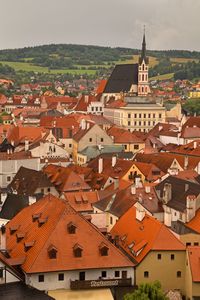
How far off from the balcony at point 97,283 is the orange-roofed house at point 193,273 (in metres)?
4.32

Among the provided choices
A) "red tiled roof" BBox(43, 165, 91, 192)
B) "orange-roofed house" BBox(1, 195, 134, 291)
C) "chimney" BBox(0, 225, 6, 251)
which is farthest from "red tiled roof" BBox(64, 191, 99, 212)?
"chimney" BBox(0, 225, 6, 251)

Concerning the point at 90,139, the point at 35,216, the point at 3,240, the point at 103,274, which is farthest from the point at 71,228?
the point at 90,139

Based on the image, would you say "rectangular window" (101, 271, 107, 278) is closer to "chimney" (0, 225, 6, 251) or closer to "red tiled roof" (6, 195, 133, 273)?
"red tiled roof" (6, 195, 133, 273)

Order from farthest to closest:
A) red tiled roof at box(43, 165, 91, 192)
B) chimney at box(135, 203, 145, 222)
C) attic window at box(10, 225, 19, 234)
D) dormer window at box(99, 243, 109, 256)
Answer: red tiled roof at box(43, 165, 91, 192) < chimney at box(135, 203, 145, 222) < attic window at box(10, 225, 19, 234) < dormer window at box(99, 243, 109, 256)

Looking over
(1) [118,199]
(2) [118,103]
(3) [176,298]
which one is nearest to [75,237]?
(3) [176,298]

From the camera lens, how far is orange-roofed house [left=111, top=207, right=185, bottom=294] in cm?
4369

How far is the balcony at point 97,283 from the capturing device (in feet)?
133

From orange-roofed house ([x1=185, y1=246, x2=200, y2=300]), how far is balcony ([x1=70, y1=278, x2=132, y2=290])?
4.32 m

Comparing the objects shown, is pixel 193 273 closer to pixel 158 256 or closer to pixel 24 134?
pixel 158 256

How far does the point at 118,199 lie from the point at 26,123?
84274 mm

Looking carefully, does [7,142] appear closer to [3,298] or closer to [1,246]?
[1,246]

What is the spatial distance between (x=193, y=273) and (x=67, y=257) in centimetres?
872

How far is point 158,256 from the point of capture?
144 feet

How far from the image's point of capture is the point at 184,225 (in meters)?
51.2
